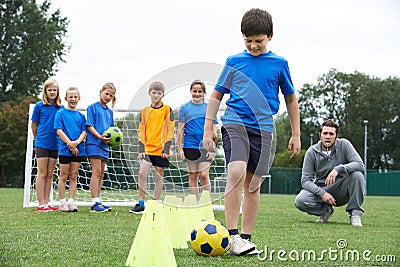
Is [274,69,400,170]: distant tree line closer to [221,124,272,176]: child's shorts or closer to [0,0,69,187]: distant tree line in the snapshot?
[0,0,69,187]: distant tree line

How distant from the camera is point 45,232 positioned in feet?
17.3

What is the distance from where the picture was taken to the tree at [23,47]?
37.9 metres

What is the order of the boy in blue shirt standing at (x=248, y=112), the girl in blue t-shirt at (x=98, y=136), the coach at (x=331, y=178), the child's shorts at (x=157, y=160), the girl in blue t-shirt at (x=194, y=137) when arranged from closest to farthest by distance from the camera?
1. the boy in blue shirt standing at (x=248, y=112)
2. the girl in blue t-shirt at (x=194, y=137)
3. the coach at (x=331, y=178)
4. the child's shorts at (x=157, y=160)
5. the girl in blue t-shirt at (x=98, y=136)

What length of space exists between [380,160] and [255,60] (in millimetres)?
54346

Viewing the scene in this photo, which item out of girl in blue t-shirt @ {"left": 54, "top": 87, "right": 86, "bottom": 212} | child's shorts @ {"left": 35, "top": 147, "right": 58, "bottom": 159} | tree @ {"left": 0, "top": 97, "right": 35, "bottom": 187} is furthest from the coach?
tree @ {"left": 0, "top": 97, "right": 35, "bottom": 187}

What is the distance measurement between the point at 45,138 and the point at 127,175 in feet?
11.8

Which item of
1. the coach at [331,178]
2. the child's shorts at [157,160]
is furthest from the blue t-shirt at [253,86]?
the child's shorts at [157,160]

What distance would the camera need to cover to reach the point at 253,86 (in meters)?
4.27

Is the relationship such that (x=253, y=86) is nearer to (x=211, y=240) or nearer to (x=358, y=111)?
(x=211, y=240)

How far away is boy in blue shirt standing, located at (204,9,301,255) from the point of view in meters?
4.22

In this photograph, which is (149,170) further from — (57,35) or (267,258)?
(57,35)

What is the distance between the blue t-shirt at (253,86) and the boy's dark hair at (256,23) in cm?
22

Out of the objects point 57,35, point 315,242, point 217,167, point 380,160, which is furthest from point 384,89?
point 315,242

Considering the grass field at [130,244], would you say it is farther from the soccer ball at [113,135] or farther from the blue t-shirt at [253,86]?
the soccer ball at [113,135]
